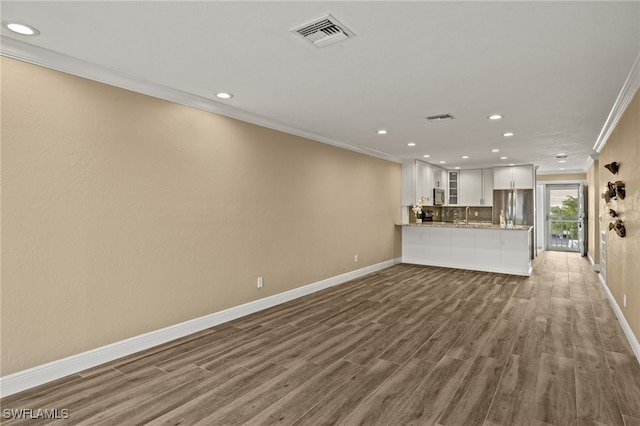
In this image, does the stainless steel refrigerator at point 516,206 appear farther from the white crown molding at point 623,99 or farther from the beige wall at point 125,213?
the beige wall at point 125,213

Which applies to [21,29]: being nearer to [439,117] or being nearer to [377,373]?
[377,373]

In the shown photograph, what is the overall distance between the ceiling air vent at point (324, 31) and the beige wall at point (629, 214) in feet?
9.28

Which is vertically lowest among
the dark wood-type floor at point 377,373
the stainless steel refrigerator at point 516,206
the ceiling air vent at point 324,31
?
the dark wood-type floor at point 377,373

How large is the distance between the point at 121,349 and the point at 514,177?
9.47 meters

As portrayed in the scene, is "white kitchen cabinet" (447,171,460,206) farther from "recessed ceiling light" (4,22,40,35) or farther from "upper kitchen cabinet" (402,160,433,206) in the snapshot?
"recessed ceiling light" (4,22,40,35)

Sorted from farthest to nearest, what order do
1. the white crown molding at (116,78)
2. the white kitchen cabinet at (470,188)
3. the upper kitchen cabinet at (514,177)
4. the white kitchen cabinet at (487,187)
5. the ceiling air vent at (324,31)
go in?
the white kitchen cabinet at (470,188)
the white kitchen cabinet at (487,187)
the upper kitchen cabinet at (514,177)
the white crown molding at (116,78)
the ceiling air vent at (324,31)

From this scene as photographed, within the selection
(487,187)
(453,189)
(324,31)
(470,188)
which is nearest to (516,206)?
(487,187)

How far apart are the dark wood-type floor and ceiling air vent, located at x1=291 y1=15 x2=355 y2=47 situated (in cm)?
256

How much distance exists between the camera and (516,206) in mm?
9383

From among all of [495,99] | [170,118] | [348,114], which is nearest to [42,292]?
[170,118]

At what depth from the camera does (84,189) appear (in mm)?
2953

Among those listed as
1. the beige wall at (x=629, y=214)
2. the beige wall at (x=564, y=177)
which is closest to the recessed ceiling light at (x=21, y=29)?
the beige wall at (x=629, y=214)

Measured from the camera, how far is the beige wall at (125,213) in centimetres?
263

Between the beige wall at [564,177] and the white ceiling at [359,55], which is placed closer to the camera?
the white ceiling at [359,55]
